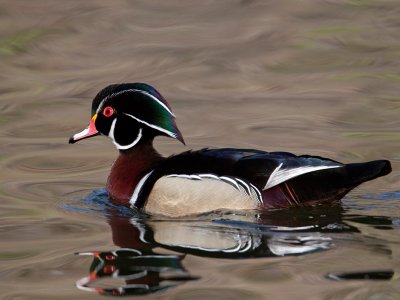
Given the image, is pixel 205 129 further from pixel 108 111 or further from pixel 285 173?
pixel 285 173

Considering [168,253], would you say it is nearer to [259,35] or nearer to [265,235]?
[265,235]

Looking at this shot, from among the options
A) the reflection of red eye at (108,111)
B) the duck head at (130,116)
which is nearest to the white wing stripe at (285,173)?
the duck head at (130,116)

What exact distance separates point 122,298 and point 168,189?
1991 millimetres

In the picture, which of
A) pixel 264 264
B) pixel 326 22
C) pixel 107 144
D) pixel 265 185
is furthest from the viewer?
pixel 326 22

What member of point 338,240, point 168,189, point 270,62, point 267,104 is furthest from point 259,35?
point 338,240

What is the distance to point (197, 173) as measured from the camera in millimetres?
7984

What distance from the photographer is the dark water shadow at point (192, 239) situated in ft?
21.0

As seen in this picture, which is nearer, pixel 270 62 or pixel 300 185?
pixel 300 185

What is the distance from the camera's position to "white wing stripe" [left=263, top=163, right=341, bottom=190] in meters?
7.66

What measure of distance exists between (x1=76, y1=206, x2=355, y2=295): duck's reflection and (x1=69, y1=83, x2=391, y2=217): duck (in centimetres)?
12

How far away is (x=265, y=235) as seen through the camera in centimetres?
737

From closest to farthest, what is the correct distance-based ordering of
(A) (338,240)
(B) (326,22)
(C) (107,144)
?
(A) (338,240) < (C) (107,144) < (B) (326,22)

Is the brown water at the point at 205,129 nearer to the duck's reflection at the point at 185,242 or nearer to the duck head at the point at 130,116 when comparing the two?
the duck's reflection at the point at 185,242

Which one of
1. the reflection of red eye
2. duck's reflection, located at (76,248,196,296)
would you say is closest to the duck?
the reflection of red eye
